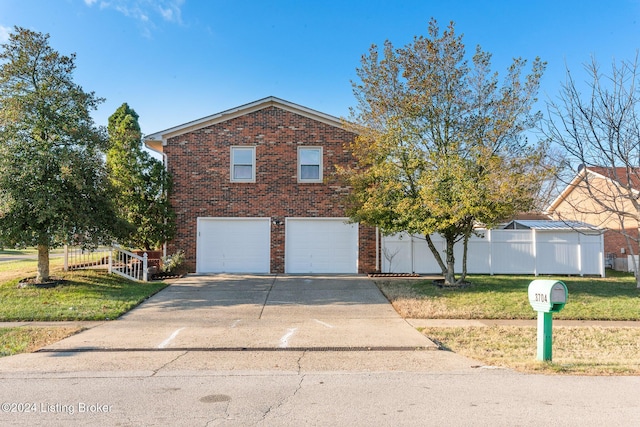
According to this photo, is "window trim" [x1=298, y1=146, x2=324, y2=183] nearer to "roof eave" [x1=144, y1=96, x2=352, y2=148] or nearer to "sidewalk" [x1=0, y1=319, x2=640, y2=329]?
"roof eave" [x1=144, y1=96, x2=352, y2=148]

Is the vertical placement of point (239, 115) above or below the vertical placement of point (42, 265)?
above

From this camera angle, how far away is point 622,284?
1428 centimetres

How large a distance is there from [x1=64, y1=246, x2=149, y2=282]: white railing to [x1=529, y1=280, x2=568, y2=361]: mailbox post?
11929 millimetres

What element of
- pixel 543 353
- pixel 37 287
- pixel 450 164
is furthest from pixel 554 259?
pixel 37 287

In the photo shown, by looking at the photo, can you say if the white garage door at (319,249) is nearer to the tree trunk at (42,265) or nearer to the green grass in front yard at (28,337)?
the tree trunk at (42,265)

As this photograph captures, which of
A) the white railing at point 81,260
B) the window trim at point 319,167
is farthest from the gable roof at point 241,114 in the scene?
the white railing at point 81,260

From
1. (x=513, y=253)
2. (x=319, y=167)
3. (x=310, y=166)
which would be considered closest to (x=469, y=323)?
(x=513, y=253)

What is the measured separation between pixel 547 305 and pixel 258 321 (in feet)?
17.9

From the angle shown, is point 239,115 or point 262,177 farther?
point 239,115

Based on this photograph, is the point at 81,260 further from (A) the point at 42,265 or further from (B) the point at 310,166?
(B) the point at 310,166

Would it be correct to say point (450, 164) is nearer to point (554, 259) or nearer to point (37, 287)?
point (554, 259)

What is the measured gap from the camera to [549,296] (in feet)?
19.8

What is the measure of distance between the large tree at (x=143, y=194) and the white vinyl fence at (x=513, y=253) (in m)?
8.27

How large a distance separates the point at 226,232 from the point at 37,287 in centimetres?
639
